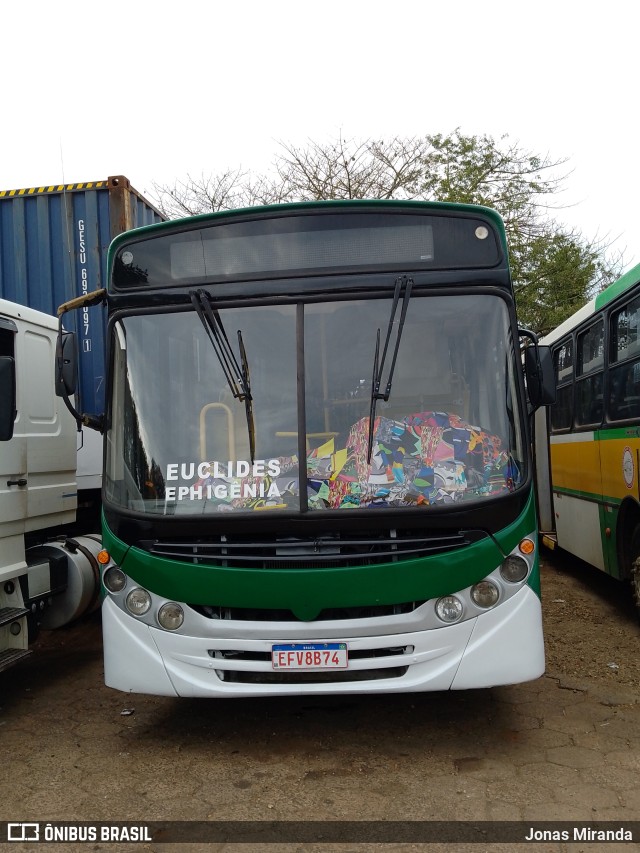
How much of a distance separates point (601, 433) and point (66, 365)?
190 inches

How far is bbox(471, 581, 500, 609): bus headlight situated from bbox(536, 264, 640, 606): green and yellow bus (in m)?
2.66

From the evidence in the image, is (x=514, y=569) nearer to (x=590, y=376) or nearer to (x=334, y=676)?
(x=334, y=676)

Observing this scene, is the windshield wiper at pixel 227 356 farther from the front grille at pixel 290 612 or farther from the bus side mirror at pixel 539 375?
the bus side mirror at pixel 539 375

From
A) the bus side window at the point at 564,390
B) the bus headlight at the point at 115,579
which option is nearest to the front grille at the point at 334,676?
the bus headlight at the point at 115,579

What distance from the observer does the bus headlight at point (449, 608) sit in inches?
169

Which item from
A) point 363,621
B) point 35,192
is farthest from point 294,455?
point 35,192

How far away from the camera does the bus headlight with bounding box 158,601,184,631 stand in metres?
4.44

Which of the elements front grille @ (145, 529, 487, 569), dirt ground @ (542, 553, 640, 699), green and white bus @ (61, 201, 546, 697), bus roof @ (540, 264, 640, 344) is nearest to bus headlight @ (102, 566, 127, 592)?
green and white bus @ (61, 201, 546, 697)

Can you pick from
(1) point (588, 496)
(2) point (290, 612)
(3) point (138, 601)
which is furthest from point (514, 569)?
(1) point (588, 496)

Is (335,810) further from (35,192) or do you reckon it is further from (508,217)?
(508,217)

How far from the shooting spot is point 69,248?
305 inches

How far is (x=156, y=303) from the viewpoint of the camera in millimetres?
4754

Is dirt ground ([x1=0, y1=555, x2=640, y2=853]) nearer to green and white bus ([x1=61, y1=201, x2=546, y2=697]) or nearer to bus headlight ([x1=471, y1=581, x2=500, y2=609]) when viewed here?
green and white bus ([x1=61, y1=201, x2=546, y2=697])

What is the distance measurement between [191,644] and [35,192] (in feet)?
17.3
